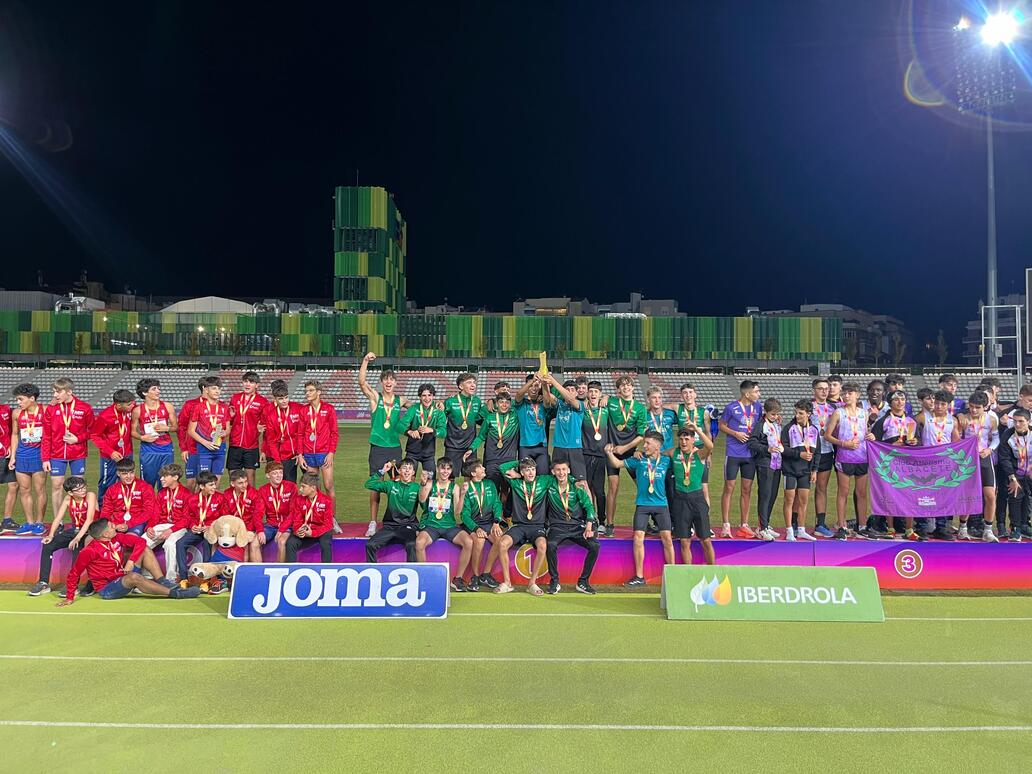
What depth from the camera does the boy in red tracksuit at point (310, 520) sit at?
8148mm

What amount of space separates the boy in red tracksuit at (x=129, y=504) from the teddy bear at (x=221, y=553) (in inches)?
28.6

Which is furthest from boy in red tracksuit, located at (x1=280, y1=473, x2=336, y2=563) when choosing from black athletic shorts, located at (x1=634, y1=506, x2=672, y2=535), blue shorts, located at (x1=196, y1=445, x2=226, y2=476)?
black athletic shorts, located at (x1=634, y1=506, x2=672, y2=535)

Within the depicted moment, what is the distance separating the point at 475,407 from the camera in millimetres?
9562

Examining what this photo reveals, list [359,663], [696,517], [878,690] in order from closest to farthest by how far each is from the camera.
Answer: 1. [878,690]
2. [359,663]
3. [696,517]

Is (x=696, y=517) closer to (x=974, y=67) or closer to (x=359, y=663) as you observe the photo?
(x=359, y=663)

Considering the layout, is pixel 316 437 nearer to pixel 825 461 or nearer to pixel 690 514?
pixel 690 514

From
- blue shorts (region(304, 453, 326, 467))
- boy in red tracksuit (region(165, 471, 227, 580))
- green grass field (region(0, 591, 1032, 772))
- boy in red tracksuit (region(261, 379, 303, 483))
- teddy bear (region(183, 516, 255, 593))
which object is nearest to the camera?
green grass field (region(0, 591, 1032, 772))

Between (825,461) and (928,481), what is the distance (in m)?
1.31

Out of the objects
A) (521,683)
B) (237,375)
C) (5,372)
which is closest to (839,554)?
(521,683)

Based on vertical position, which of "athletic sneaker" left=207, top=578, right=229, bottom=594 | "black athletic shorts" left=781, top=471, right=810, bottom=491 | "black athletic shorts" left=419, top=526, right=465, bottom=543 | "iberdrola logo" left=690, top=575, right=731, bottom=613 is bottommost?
"athletic sneaker" left=207, top=578, right=229, bottom=594

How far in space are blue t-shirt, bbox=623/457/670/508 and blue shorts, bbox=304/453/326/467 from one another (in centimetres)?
438

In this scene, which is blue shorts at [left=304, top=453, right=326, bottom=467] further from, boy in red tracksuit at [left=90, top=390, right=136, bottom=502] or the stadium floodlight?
the stadium floodlight

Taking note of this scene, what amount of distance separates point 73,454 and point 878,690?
10.0 meters

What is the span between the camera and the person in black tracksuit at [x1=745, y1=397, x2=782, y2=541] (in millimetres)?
9320
